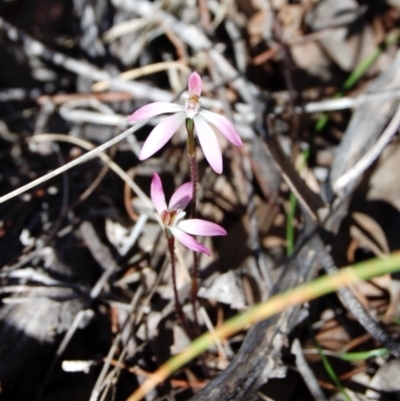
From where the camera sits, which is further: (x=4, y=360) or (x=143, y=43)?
A: (x=143, y=43)

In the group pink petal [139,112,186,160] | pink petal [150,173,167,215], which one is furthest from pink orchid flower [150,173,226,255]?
pink petal [139,112,186,160]

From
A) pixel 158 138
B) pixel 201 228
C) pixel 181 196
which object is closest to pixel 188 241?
pixel 201 228

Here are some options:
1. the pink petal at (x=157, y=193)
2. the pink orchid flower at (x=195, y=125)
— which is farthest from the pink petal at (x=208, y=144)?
the pink petal at (x=157, y=193)

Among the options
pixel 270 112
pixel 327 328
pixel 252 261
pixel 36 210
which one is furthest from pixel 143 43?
pixel 327 328

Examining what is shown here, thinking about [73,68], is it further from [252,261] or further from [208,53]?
[252,261]

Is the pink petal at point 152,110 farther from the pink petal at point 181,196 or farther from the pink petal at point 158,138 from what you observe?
the pink petal at point 181,196

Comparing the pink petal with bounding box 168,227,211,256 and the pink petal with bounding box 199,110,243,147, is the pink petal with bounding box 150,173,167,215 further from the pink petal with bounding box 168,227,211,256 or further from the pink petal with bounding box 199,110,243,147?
the pink petal with bounding box 199,110,243,147
